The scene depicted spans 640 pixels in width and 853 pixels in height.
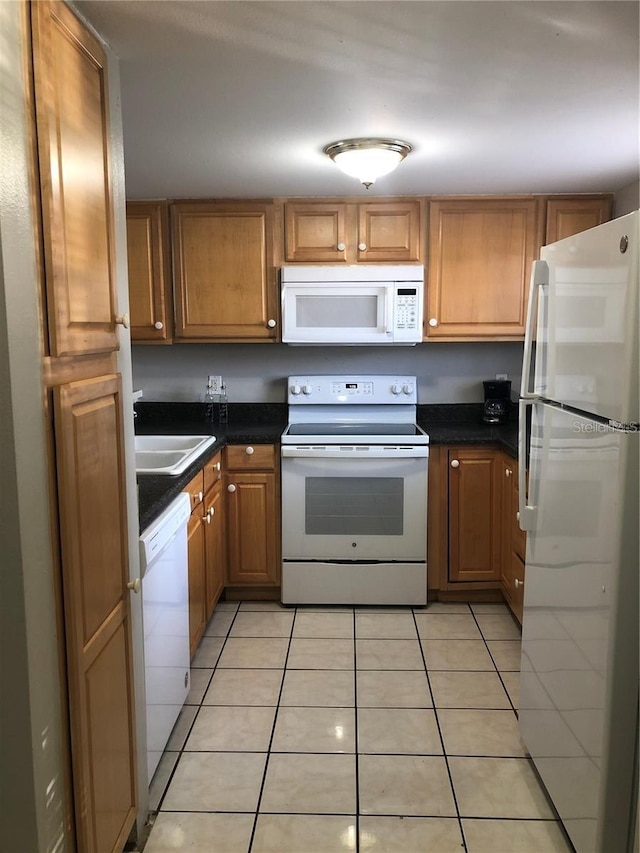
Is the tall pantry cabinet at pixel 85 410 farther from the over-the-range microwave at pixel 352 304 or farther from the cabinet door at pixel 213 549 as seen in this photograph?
the over-the-range microwave at pixel 352 304

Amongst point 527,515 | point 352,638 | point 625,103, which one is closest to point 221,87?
point 625,103

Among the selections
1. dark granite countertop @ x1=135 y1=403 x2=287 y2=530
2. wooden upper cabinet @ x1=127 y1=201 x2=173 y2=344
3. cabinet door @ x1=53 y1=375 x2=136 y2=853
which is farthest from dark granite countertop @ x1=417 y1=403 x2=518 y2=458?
cabinet door @ x1=53 y1=375 x2=136 y2=853

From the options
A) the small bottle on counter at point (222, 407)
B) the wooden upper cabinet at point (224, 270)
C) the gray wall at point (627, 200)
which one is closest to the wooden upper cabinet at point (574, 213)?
the gray wall at point (627, 200)

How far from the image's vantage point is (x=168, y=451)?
3186 millimetres

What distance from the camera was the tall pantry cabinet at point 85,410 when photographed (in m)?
1.33

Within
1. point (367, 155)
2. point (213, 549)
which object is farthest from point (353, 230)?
point (213, 549)

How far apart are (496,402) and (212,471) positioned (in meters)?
1.69

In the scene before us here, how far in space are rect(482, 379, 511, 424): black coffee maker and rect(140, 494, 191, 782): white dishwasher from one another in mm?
2016

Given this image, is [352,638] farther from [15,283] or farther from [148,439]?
[15,283]

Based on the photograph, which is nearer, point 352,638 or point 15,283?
point 15,283

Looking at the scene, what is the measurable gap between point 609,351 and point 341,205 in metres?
2.26

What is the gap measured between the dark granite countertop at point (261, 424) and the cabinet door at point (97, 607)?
3.95 ft

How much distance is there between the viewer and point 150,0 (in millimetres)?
1496

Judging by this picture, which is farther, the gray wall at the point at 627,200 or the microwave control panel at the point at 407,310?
the microwave control panel at the point at 407,310
